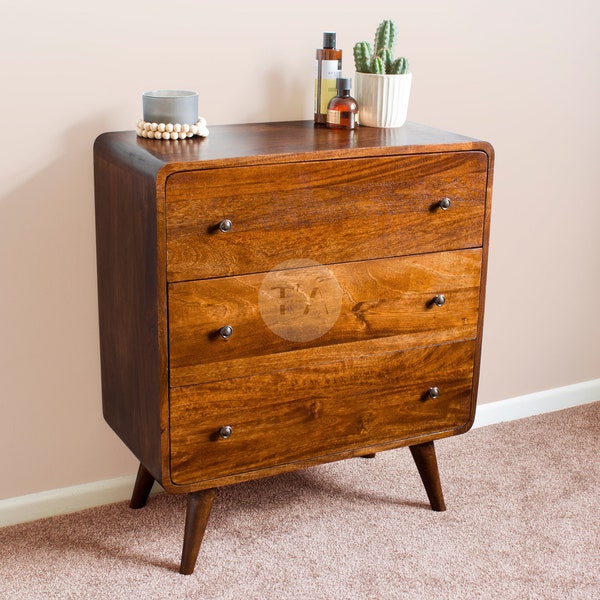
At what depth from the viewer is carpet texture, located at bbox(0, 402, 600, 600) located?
5.96 feet

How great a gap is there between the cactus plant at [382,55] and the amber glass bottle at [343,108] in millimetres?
76

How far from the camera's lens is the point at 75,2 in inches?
70.3

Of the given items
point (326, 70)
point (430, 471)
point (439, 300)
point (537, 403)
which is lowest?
point (537, 403)

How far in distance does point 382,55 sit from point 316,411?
754mm

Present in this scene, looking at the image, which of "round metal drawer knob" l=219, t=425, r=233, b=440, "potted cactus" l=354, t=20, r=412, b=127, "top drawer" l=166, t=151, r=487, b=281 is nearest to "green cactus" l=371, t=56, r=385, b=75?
"potted cactus" l=354, t=20, r=412, b=127

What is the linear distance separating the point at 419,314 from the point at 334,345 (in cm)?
20

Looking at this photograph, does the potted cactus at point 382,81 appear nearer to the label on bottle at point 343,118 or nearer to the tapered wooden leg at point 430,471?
the label on bottle at point 343,118

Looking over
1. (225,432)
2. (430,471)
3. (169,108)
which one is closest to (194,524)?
(225,432)

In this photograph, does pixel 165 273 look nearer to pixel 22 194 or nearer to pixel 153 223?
pixel 153 223

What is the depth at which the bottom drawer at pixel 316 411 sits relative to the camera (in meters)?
1.74

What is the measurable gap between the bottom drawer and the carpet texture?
8.5 inches

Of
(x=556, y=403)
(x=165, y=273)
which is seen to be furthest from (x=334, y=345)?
(x=556, y=403)

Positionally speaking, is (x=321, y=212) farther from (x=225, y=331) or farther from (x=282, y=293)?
(x=225, y=331)
